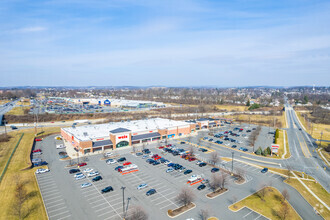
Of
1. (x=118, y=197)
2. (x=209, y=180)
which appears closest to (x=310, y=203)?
(x=209, y=180)

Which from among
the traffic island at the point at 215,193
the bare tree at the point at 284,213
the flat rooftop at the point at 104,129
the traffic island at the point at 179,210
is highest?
the flat rooftop at the point at 104,129

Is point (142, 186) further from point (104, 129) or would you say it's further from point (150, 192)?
point (104, 129)

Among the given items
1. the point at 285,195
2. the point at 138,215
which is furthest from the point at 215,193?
the point at 138,215

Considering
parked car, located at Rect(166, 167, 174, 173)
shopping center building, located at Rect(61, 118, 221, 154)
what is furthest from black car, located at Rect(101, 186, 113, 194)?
shopping center building, located at Rect(61, 118, 221, 154)

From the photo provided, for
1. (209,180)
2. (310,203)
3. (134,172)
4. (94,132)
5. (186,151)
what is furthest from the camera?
(94,132)

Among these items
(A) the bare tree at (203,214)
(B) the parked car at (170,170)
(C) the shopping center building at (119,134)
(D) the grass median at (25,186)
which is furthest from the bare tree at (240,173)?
(D) the grass median at (25,186)

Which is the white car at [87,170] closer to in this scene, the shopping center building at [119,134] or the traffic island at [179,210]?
the shopping center building at [119,134]

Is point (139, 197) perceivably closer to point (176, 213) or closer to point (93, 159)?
point (176, 213)
